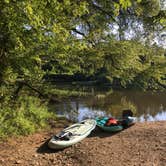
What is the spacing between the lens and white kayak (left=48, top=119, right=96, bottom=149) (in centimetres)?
677

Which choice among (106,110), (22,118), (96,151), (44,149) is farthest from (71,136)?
(106,110)

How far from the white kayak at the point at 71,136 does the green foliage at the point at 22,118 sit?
1.14 meters

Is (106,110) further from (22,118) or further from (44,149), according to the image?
(44,149)

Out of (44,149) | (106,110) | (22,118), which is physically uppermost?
(22,118)

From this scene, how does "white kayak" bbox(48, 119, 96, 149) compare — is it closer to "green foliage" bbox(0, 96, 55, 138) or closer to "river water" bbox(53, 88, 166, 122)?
"green foliage" bbox(0, 96, 55, 138)

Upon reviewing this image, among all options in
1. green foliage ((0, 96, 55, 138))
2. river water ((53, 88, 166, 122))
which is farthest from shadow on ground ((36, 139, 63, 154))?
river water ((53, 88, 166, 122))

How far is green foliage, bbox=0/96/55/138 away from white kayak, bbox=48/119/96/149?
1.14 m

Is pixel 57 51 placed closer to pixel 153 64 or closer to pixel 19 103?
pixel 19 103

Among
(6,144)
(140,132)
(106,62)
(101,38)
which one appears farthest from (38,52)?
(106,62)

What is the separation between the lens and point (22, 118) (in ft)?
27.1

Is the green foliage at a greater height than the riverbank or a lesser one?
greater

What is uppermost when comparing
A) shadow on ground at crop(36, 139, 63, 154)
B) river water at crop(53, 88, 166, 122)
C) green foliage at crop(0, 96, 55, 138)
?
green foliage at crop(0, 96, 55, 138)

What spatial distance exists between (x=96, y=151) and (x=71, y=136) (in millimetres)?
903

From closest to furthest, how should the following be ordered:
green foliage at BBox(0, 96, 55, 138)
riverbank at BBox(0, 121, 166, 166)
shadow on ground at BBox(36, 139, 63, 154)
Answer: riverbank at BBox(0, 121, 166, 166) → shadow on ground at BBox(36, 139, 63, 154) → green foliage at BBox(0, 96, 55, 138)
